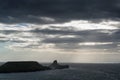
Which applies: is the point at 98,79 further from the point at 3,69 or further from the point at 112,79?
the point at 3,69

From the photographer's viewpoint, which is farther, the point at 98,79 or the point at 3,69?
the point at 3,69

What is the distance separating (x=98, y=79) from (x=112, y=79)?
6112mm

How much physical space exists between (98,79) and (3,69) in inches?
3780

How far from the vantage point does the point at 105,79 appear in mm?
121438

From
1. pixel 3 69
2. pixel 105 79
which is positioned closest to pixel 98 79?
pixel 105 79

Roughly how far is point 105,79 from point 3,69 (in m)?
97.7

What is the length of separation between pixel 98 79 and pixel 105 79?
3.00 metres

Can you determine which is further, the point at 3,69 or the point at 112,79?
the point at 3,69

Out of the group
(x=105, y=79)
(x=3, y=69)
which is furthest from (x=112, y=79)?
(x=3, y=69)

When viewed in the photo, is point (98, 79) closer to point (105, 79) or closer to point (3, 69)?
point (105, 79)

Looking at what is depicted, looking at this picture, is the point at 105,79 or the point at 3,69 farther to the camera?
the point at 3,69

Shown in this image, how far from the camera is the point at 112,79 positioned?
12194cm

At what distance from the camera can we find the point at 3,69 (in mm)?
199250

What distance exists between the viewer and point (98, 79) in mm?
121312
